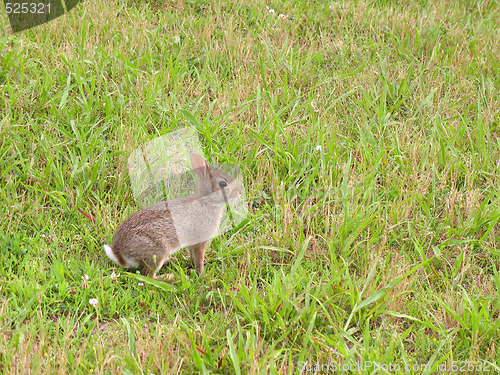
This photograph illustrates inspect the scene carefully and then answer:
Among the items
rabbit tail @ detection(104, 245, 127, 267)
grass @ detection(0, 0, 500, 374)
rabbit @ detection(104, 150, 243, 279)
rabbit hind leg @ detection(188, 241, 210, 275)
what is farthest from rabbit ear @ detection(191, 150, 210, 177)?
rabbit tail @ detection(104, 245, 127, 267)

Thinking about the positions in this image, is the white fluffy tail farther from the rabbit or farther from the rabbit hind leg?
the rabbit hind leg

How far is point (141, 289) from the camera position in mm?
3740

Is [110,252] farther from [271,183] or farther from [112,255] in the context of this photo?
[271,183]

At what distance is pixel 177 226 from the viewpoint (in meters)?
3.78

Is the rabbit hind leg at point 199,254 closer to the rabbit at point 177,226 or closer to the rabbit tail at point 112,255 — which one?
the rabbit at point 177,226

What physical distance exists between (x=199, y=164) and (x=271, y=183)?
103 centimetres

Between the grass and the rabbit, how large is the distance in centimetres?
15

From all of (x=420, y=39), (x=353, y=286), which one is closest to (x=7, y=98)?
(x=353, y=286)

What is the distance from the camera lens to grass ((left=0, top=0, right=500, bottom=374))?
3344 millimetres

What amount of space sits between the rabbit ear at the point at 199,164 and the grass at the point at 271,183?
0.61 meters

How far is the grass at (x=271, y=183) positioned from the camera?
132 inches

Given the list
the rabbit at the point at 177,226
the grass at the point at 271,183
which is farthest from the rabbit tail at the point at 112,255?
the grass at the point at 271,183

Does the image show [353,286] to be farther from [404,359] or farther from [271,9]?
[271,9]

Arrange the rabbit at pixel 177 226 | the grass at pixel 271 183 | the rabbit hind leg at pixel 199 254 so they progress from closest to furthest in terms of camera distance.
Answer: the grass at pixel 271 183, the rabbit at pixel 177 226, the rabbit hind leg at pixel 199 254
